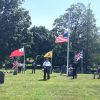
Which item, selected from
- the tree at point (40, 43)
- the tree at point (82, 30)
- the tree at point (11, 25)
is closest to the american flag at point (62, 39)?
the tree at point (11, 25)

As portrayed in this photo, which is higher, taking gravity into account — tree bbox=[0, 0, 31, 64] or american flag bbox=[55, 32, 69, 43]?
tree bbox=[0, 0, 31, 64]

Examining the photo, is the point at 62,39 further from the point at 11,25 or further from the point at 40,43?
the point at 40,43

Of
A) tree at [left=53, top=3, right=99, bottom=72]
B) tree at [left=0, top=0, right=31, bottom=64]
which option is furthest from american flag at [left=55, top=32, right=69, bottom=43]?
tree at [left=53, top=3, right=99, bottom=72]

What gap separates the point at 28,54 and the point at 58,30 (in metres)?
12.7

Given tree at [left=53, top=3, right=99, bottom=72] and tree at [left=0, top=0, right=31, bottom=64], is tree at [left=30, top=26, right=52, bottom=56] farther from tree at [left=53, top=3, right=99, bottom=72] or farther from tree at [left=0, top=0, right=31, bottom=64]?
tree at [left=0, top=0, right=31, bottom=64]

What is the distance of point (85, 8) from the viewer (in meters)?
90.2

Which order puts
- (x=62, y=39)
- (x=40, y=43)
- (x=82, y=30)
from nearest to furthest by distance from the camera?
(x=62, y=39) → (x=82, y=30) → (x=40, y=43)

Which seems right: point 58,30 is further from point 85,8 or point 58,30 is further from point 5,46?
point 5,46

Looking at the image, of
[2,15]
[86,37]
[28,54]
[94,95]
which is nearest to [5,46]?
[2,15]

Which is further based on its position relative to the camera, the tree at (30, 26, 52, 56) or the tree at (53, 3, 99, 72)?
the tree at (30, 26, 52, 56)

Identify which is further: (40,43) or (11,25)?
(40,43)

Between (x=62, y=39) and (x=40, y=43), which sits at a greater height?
(x=40, y=43)

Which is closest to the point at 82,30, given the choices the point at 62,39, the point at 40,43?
the point at 40,43

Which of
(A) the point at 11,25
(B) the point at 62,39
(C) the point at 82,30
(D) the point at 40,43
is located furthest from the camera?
(D) the point at 40,43
